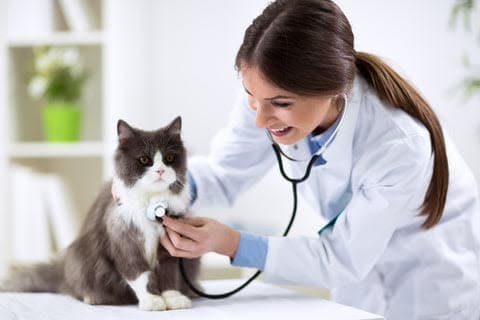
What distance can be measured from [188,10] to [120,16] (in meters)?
0.41

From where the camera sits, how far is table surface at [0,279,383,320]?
1.11 metres

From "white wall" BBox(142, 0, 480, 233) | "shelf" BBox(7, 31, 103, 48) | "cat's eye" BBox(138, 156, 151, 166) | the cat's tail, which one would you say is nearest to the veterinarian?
"cat's eye" BBox(138, 156, 151, 166)

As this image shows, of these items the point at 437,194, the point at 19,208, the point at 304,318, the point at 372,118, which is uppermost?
the point at 372,118

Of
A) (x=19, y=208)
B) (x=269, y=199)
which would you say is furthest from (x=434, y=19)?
(x=19, y=208)

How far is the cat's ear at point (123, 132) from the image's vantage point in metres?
1.19

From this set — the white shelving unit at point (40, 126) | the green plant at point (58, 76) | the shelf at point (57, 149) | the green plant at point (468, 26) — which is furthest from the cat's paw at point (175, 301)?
the green plant at point (58, 76)

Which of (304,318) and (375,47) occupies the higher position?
(375,47)

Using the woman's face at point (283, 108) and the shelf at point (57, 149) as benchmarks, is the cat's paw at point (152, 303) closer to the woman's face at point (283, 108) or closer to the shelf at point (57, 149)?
the woman's face at point (283, 108)

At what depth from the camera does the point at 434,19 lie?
234cm

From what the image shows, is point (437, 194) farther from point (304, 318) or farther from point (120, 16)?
point (120, 16)

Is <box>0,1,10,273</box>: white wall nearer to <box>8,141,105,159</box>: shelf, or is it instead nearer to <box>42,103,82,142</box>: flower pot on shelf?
<box>8,141,105,159</box>: shelf

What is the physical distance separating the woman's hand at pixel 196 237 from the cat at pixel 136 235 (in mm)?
23

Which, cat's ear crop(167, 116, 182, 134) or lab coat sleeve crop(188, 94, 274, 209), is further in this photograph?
lab coat sleeve crop(188, 94, 274, 209)

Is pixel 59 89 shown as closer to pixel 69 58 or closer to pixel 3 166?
pixel 69 58
